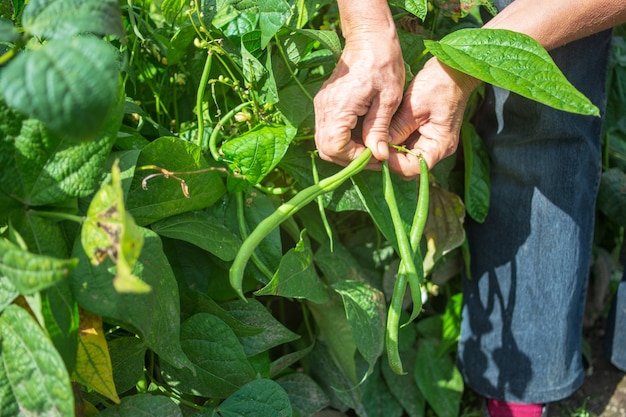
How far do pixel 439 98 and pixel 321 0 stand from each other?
0.23m

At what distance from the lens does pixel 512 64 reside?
0.80 metres

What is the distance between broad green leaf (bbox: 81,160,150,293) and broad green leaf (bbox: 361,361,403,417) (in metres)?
0.72

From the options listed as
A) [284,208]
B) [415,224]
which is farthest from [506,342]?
[284,208]

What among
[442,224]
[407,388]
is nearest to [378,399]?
[407,388]

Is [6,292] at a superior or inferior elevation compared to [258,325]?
superior

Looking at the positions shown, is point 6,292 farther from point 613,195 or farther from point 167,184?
point 613,195

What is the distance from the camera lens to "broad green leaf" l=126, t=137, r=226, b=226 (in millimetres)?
796

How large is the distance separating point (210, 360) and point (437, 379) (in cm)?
57

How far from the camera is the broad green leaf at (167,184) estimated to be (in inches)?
31.3

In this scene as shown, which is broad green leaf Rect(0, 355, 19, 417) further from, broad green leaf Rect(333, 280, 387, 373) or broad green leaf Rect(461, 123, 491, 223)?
broad green leaf Rect(461, 123, 491, 223)

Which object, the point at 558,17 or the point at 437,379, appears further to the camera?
the point at 437,379

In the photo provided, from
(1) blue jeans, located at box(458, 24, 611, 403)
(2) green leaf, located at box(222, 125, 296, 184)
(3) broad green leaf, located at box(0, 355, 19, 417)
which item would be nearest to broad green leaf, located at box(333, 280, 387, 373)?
(2) green leaf, located at box(222, 125, 296, 184)

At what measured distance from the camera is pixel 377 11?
85 centimetres

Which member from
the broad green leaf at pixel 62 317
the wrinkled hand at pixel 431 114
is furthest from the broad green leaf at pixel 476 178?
the broad green leaf at pixel 62 317
